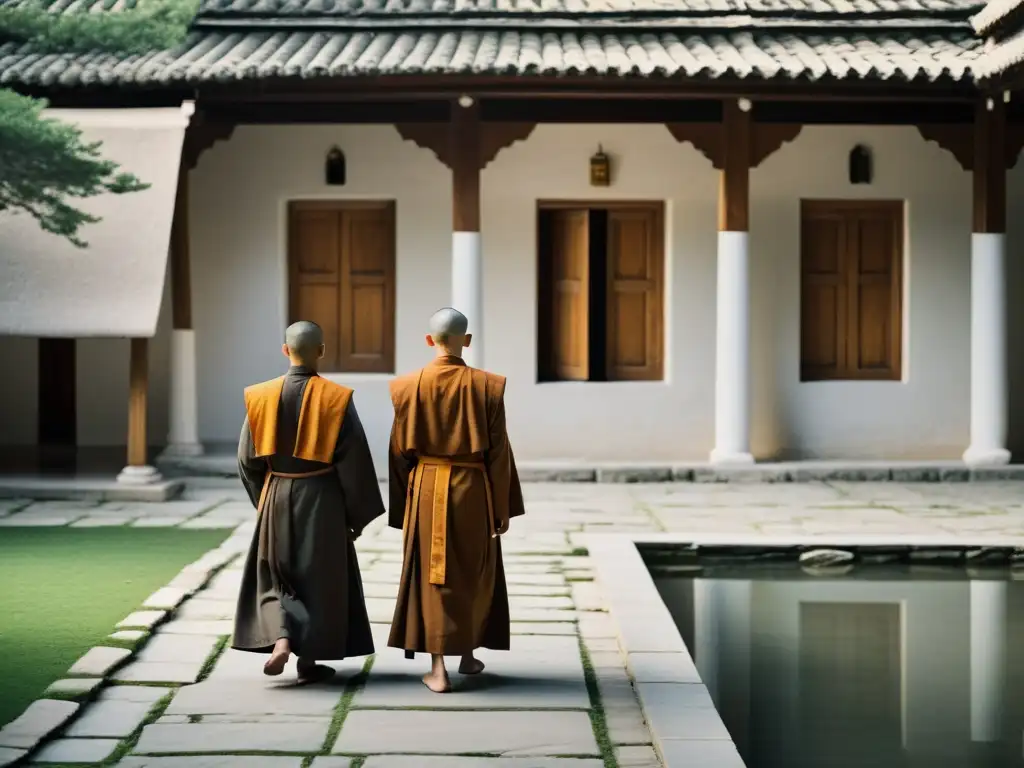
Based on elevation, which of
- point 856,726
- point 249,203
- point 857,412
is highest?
point 249,203

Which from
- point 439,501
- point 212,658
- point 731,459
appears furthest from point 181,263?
point 439,501

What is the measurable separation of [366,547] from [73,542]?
5.96ft

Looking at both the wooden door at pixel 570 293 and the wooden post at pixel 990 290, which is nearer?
the wooden post at pixel 990 290

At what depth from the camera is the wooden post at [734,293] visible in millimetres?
12406

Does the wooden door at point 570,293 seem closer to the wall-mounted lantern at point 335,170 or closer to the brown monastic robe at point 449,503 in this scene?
the wall-mounted lantern at point 335,170

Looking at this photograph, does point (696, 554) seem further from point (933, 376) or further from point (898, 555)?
point (933, 376)

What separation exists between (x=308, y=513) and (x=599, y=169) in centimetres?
771

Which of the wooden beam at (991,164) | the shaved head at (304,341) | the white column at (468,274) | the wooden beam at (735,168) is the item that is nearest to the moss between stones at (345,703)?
the shaved head at (304,341)

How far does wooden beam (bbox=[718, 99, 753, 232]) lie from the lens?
12406mm

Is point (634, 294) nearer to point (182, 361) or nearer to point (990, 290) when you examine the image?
point (990, 290)

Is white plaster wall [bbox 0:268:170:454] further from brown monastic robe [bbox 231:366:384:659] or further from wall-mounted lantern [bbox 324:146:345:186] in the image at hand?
brown monastic robe [bbox 231:366:384:659]

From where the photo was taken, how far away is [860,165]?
13.3 meters

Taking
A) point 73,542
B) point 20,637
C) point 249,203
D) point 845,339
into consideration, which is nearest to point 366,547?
point 73,542

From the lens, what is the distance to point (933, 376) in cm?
1329
